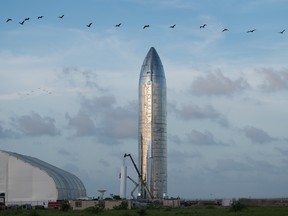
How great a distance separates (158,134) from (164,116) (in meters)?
4.46

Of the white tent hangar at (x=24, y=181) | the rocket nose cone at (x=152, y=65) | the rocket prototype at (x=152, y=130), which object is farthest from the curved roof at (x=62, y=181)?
the rocket nose cone at (x=152, y=65)

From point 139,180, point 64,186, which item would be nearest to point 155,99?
point 139,180

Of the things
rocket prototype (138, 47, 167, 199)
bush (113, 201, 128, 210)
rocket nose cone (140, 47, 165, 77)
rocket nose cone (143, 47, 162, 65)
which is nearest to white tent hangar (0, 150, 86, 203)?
bush (113, 201, 128, 210)

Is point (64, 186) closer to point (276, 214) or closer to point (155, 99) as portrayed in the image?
point (155, 99)

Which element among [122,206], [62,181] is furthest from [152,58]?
[122,206]

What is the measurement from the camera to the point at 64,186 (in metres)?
135

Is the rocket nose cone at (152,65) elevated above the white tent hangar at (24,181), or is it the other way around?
the rocket nose cone at (152,65)

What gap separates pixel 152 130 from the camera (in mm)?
150875

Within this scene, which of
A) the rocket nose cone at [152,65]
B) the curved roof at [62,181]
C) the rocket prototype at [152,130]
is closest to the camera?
the curved roof at [62,181]

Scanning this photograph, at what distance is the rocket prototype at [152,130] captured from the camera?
150 meters

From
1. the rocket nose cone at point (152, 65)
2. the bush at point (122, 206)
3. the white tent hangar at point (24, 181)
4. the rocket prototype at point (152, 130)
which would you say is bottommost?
the bush at point (122, 206)

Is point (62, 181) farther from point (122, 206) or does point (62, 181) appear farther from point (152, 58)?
point (152, 58)

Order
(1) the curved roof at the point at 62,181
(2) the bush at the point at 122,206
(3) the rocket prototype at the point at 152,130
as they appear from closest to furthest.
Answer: (2) the bush at the point at 122,206
(1) the curved roof at the point at 62,181
(3) the rocket prototype at the point at 152,130

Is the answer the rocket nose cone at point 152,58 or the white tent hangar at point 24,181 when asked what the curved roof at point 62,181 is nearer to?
the white tent hangar at point 24,181
